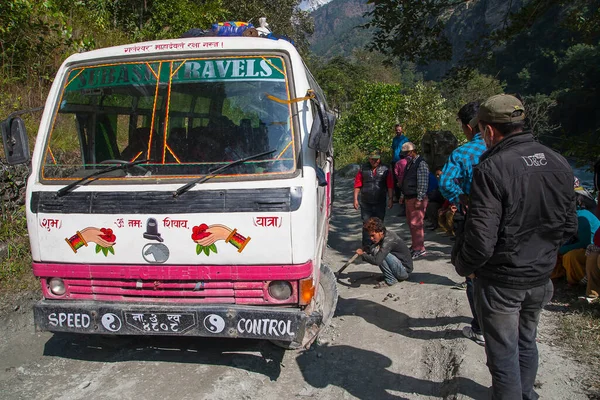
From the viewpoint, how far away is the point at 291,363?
4020 millimetres

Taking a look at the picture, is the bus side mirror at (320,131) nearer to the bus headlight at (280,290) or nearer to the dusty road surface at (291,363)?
the bus headlight at (280,290)

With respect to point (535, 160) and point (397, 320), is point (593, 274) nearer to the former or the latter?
point (397, 320)

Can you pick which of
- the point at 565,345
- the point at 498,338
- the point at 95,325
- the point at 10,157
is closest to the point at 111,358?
the point at 95,325

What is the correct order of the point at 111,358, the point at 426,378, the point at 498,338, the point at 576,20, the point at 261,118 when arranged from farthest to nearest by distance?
1. the point at 576,20
2. the point at 111,358
3. the point at 426,378
4. the point at 261,118
5. the point at 498,338

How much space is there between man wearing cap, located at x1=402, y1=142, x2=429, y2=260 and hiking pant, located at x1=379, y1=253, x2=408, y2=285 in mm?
1074

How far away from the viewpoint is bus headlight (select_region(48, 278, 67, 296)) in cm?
350

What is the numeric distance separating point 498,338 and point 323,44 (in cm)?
19614

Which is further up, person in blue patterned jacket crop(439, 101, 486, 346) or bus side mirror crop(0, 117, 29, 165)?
bus side mirror crop(0, 117, 29, 165)

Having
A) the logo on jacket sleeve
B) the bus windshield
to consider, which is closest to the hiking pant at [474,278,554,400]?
the logo on jacket sleeve

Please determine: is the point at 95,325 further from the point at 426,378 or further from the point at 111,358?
the point at 426,378

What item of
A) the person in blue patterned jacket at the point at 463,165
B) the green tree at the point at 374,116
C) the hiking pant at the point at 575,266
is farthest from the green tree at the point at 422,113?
the person in blue patterned jacket at the point at 463,165

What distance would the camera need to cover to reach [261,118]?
3512 millimetres

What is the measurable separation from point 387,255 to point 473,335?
1700mm

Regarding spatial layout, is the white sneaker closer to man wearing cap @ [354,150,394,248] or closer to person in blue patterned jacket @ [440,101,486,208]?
person in blue patterned jacket @ [440,101,486,208]
